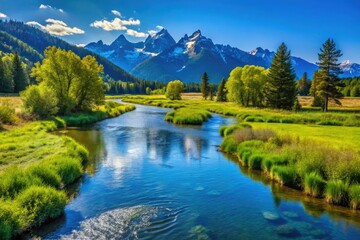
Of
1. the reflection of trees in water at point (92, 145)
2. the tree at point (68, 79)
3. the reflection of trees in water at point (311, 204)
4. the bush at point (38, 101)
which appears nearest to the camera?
the reflection of trees in water at point (311, 204)

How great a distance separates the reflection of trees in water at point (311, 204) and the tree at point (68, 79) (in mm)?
49278

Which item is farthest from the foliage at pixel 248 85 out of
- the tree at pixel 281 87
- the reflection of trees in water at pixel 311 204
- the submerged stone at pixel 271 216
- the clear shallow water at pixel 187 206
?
the submerged stone at pixel 271 216

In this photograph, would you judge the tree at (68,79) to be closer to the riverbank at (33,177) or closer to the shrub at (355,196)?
the riverbank at (33,177)

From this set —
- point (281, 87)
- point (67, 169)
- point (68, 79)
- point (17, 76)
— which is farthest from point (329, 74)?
point (17, 76)

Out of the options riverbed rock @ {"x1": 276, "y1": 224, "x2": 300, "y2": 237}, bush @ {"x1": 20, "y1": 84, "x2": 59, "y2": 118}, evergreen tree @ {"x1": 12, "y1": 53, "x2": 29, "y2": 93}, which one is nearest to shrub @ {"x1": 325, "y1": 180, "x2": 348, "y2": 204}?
riverbed rock @ {"x1": 276, "y1": 224, "x2": 300, "y2": 237}

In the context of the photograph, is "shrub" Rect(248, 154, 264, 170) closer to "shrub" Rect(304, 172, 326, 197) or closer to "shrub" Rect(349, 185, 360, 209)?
"shrub" Rect(304, 172, 326, 197)

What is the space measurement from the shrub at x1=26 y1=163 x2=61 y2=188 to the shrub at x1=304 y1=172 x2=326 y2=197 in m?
15.9

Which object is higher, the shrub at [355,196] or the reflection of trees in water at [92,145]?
the shrub at [355,196]

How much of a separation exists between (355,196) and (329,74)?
233 ft

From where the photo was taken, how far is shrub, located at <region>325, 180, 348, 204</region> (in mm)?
17828

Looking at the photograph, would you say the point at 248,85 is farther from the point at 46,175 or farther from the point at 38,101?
the point at 46,175

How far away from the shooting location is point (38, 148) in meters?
29.6

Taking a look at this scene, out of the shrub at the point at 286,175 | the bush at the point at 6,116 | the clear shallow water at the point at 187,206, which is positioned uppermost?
the bush at the point at 6,116

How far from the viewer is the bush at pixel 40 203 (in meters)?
14.2
